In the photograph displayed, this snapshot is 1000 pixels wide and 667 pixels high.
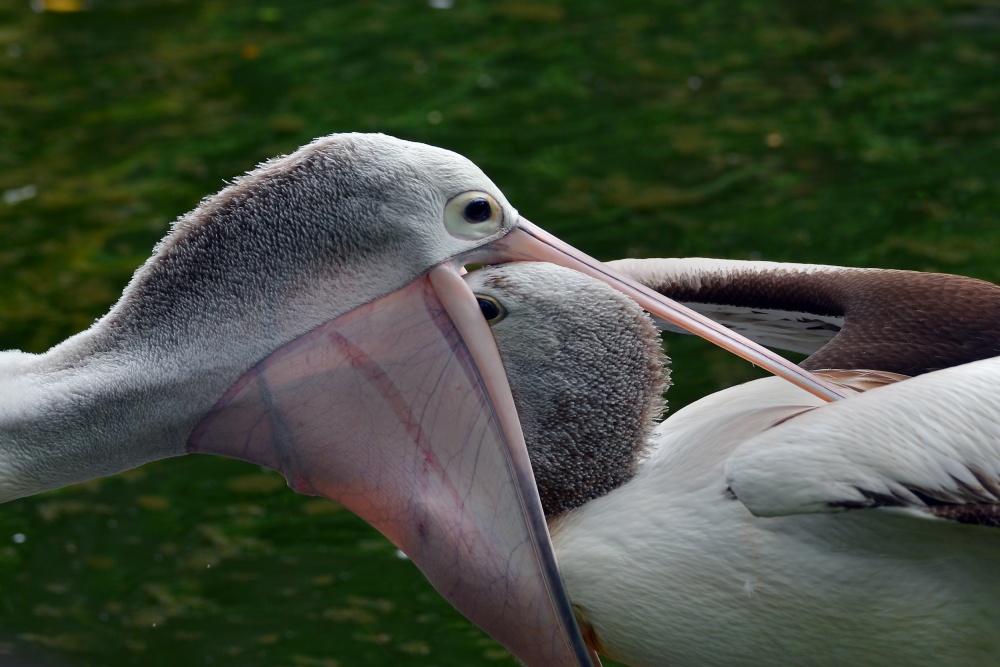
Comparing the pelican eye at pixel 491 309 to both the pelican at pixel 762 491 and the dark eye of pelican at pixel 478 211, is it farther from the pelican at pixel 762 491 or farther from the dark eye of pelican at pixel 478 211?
the dark eye of pelican at pixel 478 211

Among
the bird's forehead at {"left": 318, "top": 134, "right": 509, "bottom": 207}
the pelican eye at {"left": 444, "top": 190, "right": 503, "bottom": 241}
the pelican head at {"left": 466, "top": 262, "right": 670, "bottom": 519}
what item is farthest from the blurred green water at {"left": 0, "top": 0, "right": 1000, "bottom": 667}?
the bird's forehead at {"left": 318, "top": 134, "right": 509, "bottom": 207}

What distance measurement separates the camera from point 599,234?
612cm

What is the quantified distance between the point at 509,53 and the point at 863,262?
10.2 ft

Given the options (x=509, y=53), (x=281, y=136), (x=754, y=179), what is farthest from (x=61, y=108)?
(x=754, y=179)

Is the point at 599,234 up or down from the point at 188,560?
up

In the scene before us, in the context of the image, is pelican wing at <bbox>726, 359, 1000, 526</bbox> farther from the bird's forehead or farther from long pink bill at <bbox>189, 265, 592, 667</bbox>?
the bird's forehead

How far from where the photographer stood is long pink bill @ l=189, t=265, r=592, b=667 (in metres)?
2.78

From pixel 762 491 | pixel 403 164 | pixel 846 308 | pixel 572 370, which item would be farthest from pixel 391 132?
pixel 762 491

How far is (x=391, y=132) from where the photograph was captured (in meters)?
7.11

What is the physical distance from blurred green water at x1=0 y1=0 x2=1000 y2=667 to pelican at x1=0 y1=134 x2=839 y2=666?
1310mm

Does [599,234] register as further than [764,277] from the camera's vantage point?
Yes

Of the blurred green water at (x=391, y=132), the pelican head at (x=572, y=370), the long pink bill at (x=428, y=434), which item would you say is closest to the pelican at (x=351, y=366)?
the long pink bill at (x=428, y=434)

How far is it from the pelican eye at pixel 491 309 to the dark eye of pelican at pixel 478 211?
0.17m

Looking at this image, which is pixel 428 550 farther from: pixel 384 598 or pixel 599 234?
pixel 599 234
